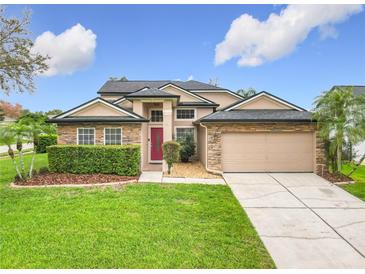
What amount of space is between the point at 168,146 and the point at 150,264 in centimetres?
876

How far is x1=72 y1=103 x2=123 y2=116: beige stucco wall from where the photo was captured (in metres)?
14.1

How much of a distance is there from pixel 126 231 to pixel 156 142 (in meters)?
11.6

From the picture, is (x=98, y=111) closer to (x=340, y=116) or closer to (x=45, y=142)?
(x=340, y=116)

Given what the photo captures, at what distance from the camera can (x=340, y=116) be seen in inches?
469

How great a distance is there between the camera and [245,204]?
8.23m

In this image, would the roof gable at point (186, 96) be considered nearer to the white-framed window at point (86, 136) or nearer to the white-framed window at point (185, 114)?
the white-framed window at point (185, 114)

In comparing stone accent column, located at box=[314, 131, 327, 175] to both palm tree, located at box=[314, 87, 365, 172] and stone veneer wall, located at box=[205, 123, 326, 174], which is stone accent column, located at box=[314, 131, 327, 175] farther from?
palm tree, located at box=[314, 87, 365, 172]

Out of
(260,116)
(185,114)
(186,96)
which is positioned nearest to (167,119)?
(185,114)

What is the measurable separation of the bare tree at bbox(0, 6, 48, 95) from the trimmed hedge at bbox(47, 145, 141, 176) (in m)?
6.75

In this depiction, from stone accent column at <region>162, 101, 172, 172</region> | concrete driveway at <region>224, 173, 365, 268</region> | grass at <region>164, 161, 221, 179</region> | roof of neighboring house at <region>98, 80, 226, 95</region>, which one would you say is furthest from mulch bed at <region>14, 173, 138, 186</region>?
roof of neighboring house at <region>98, 80, 226, 95</region>

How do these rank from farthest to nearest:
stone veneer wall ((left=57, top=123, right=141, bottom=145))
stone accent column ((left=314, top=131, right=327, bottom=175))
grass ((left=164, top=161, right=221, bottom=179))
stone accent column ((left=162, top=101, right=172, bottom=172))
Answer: stone accent column ((left=162, top=101, right=172, bottom=172))
stone veneer wall ((left=57, top=123, right=141, bottom=145))
stone accent column ((left=314, top=131, right=327, bottom=175))
grass ((left=164, top=161, right=221, bottom=179))

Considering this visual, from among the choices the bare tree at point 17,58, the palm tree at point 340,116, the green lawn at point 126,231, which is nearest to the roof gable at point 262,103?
the palm tree at point 340,116

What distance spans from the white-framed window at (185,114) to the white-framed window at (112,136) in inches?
227

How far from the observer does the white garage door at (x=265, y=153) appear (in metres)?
13.4
